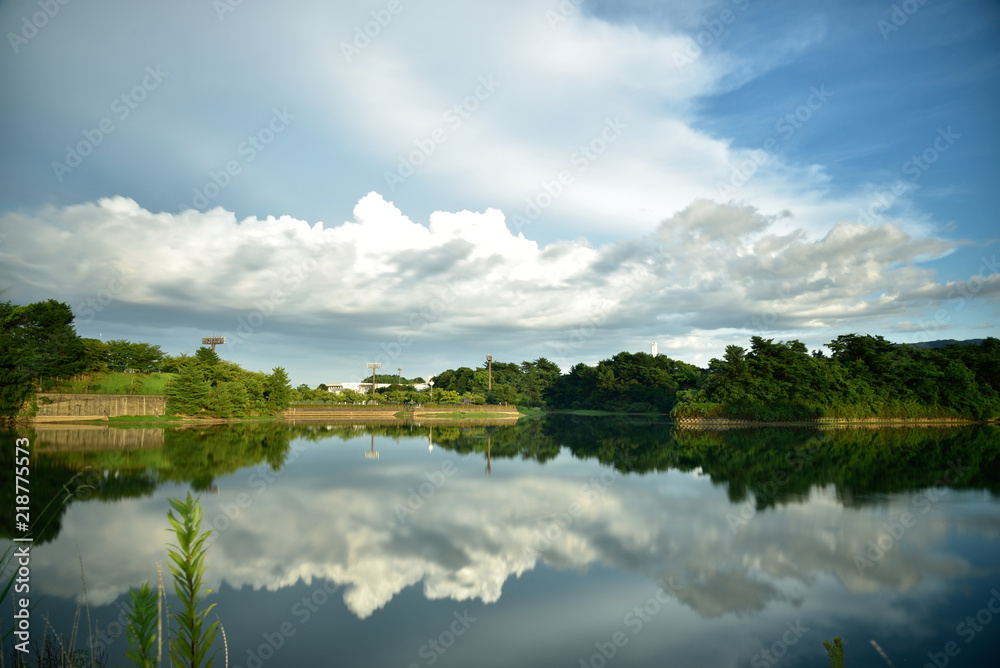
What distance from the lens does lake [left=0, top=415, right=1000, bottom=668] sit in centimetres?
657

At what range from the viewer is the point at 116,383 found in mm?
40906

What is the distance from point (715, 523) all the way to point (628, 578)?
4.57 m

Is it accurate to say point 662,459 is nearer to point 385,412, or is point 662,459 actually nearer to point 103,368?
point 385,412

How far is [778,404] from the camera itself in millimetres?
45000

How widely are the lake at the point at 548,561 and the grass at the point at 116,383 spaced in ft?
74.1

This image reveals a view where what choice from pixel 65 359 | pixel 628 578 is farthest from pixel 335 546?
pixel 65 359

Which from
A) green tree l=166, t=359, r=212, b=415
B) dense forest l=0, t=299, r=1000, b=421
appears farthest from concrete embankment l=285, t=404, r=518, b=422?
green tree l=166, t=359, r=212, b=415

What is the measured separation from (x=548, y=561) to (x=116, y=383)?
44.9m

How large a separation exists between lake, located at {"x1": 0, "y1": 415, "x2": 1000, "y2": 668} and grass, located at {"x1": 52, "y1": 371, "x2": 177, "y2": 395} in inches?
890

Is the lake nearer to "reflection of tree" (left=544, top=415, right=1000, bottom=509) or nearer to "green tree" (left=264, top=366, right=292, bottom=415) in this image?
"reflection of tree" (left=544, top=415, right=1000, bottom=509)

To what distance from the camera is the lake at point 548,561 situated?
6.57m

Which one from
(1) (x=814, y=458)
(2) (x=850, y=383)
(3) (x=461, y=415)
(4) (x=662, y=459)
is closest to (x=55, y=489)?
(4) (x=662, y=459)

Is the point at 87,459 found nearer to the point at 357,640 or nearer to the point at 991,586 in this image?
the point at 357,640

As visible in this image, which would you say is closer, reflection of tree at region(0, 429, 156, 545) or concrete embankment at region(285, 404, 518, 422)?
reflection of tree at region(0, 429, 156, 545)
